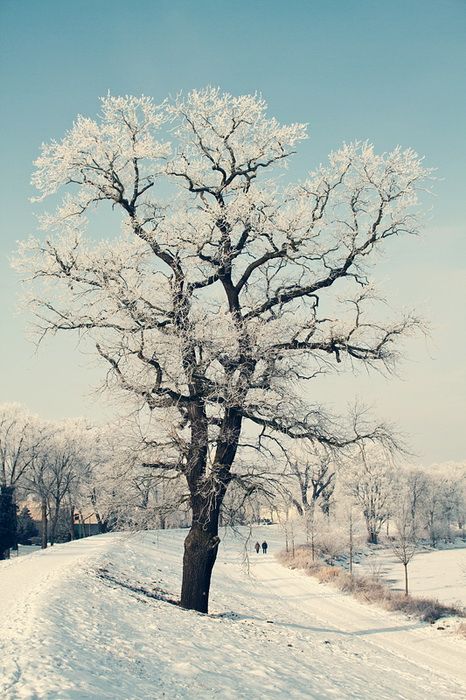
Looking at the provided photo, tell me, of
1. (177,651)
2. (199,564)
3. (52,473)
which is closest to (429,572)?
(199,564)

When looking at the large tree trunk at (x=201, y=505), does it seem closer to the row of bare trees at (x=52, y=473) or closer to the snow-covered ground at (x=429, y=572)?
the row of bare trees at (x=52, y=473)

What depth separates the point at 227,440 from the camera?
14.5 metres

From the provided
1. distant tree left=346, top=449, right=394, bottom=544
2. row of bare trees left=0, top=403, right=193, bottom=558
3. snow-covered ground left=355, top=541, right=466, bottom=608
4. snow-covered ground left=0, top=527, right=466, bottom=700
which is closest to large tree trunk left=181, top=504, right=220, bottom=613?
snow-covered ground left=0, top=527, right=466, bottom=700

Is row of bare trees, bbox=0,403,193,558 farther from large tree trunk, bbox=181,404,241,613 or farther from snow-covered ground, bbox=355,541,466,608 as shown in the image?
snow-covered ground, bbox=355,541,466,608

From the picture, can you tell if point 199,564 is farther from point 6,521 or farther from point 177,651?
point 6,521

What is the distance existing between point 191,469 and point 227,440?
130cm

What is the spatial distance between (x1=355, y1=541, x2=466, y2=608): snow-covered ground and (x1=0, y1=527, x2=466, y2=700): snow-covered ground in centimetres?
1354

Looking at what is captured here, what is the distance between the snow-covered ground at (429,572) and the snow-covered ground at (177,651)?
533 inches

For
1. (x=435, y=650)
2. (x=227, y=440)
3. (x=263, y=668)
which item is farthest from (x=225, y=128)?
(x=435, y=650)

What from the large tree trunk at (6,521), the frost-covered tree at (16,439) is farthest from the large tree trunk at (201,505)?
the frost-covered tree at (16,439)

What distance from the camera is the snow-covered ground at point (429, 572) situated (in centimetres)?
3611

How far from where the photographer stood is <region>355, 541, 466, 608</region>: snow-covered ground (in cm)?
3611

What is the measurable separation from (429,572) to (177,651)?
44.7 meters

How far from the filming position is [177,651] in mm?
9352
